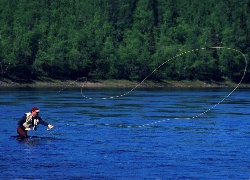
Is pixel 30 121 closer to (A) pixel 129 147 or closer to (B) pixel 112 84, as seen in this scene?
(A) pixel 129 147

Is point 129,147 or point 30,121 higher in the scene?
point 30,121

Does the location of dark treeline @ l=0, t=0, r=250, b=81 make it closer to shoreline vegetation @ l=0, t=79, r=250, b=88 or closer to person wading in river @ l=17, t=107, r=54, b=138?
shoreline vegetation @ l=0, t=79, r=250, b=88

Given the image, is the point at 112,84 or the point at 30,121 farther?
the point at 112,84

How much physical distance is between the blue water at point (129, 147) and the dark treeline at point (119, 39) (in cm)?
7717

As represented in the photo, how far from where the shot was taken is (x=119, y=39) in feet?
579

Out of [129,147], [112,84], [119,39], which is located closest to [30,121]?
[129,147]

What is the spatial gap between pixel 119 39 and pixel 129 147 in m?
145

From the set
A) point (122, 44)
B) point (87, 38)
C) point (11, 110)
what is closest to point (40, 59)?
point (87, 38)

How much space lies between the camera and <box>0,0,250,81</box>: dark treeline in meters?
135

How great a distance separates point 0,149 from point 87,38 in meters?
123

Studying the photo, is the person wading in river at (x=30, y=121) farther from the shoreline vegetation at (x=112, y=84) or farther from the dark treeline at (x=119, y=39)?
the dark treeline at (x=119, y=39)

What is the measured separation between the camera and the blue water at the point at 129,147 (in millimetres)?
25688

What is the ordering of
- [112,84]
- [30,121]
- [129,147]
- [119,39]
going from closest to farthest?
[129,147] < [30,121] < [112,84] < [119,39]

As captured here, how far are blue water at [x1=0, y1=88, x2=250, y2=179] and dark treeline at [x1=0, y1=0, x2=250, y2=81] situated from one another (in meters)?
77.2
